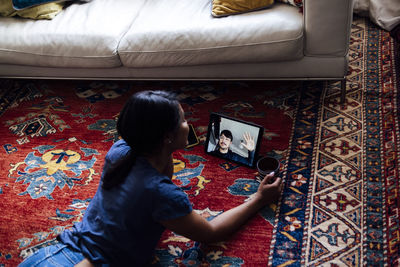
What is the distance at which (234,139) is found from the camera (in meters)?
2.01

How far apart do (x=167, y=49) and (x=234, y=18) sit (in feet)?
1.27

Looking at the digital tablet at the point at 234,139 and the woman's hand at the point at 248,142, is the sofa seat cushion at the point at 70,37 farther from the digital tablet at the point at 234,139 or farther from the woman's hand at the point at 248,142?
the woman's hand at the point at 248,142

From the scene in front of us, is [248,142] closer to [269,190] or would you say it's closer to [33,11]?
[269,190]

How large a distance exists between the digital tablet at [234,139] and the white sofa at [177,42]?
366 mm

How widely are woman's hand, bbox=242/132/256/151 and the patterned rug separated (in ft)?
0.38

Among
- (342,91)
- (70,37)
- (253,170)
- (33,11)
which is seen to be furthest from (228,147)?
(33,11)

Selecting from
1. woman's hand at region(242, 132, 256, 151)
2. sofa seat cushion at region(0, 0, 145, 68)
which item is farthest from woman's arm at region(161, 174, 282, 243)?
sofa seat cushion at region(0, 0, 145, 68)

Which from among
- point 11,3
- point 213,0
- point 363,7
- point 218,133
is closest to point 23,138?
point 11,3

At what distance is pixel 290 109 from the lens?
228 cm

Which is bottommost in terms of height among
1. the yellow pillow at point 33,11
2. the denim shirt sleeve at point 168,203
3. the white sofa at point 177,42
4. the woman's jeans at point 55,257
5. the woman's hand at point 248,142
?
the woman's jeans at point 55,257

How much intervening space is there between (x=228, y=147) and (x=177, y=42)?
0.62 m

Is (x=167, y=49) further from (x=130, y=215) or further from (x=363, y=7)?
(x=363, y=7)

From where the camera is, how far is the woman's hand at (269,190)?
5.81 feet

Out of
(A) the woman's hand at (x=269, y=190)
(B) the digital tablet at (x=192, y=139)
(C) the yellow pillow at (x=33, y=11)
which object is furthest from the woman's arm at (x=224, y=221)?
(C) the yellow pillow at (x=33, y=11)
